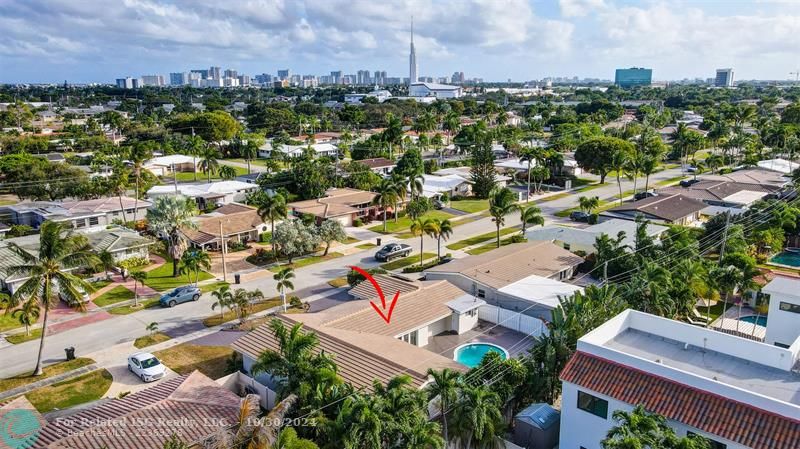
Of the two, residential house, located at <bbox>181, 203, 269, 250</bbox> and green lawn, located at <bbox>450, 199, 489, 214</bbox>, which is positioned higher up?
residential house, located at <bbox>181, 203, 269, 250</bbox>

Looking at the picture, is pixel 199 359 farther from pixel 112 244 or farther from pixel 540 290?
pixel 540 290

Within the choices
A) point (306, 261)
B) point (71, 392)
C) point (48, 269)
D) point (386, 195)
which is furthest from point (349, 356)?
point (386, 195)

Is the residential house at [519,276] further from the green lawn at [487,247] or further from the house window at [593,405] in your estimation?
the house window at [593,405]

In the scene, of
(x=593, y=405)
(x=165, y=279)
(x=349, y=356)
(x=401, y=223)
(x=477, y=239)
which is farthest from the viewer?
(x=401, y=223)

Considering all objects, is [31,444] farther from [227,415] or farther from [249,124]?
[249,124]

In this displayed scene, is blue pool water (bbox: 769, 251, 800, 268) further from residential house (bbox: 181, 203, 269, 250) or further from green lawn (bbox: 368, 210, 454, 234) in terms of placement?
residential house (bbox: 181, 203, 269, 250)

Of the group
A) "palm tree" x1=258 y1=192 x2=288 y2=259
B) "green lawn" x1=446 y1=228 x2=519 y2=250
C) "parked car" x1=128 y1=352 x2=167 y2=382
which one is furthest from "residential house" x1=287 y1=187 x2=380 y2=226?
"parked car" x1=128 y1=352 x2=167 y2=382
